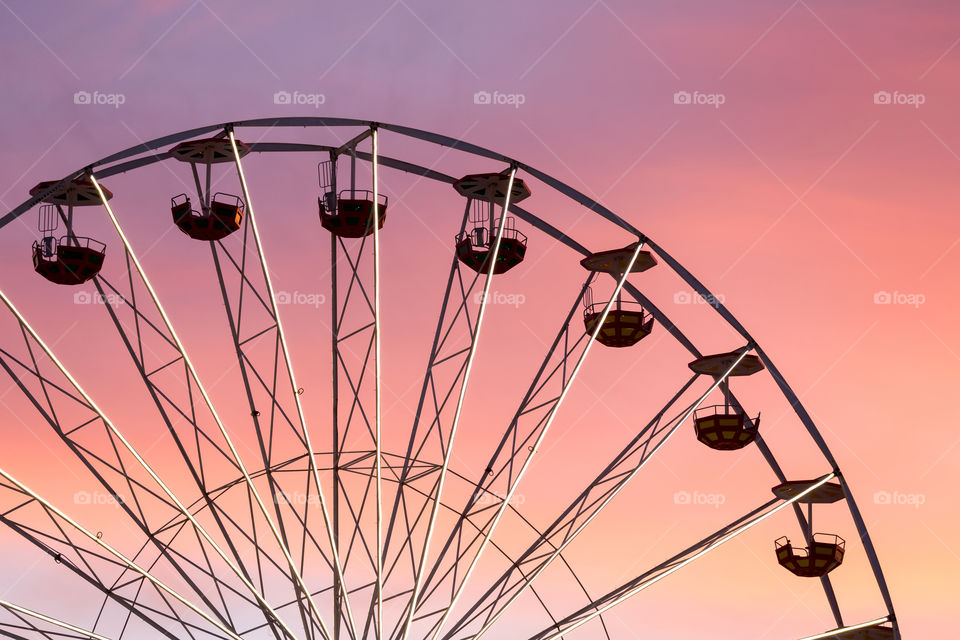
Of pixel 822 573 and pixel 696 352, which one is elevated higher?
pixel 696 352

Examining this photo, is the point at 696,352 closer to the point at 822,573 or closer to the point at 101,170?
the point at 822,573

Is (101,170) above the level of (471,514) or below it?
above

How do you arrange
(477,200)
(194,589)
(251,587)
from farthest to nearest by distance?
(477,200), (194,589), (251,587)

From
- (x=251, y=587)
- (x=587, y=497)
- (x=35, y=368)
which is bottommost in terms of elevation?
(x=251, y=587)

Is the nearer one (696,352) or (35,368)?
(35,368)

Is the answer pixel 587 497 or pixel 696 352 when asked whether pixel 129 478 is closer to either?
pixel 587 497

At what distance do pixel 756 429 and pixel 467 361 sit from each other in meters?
10.4

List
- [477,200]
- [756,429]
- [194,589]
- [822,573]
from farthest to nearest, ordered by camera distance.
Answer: [822,573] → [756,429] → [477,200] → [194,589]

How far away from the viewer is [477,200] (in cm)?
3008

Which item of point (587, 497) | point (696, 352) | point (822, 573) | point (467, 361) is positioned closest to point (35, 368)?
point (467, 361)

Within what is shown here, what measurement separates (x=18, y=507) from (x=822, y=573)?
70.5 feet

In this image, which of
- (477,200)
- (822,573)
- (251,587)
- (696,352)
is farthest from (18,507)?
(822,573)

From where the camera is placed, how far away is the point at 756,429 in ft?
109

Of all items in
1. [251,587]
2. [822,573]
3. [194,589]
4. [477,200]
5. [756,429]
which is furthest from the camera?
[822,573]
